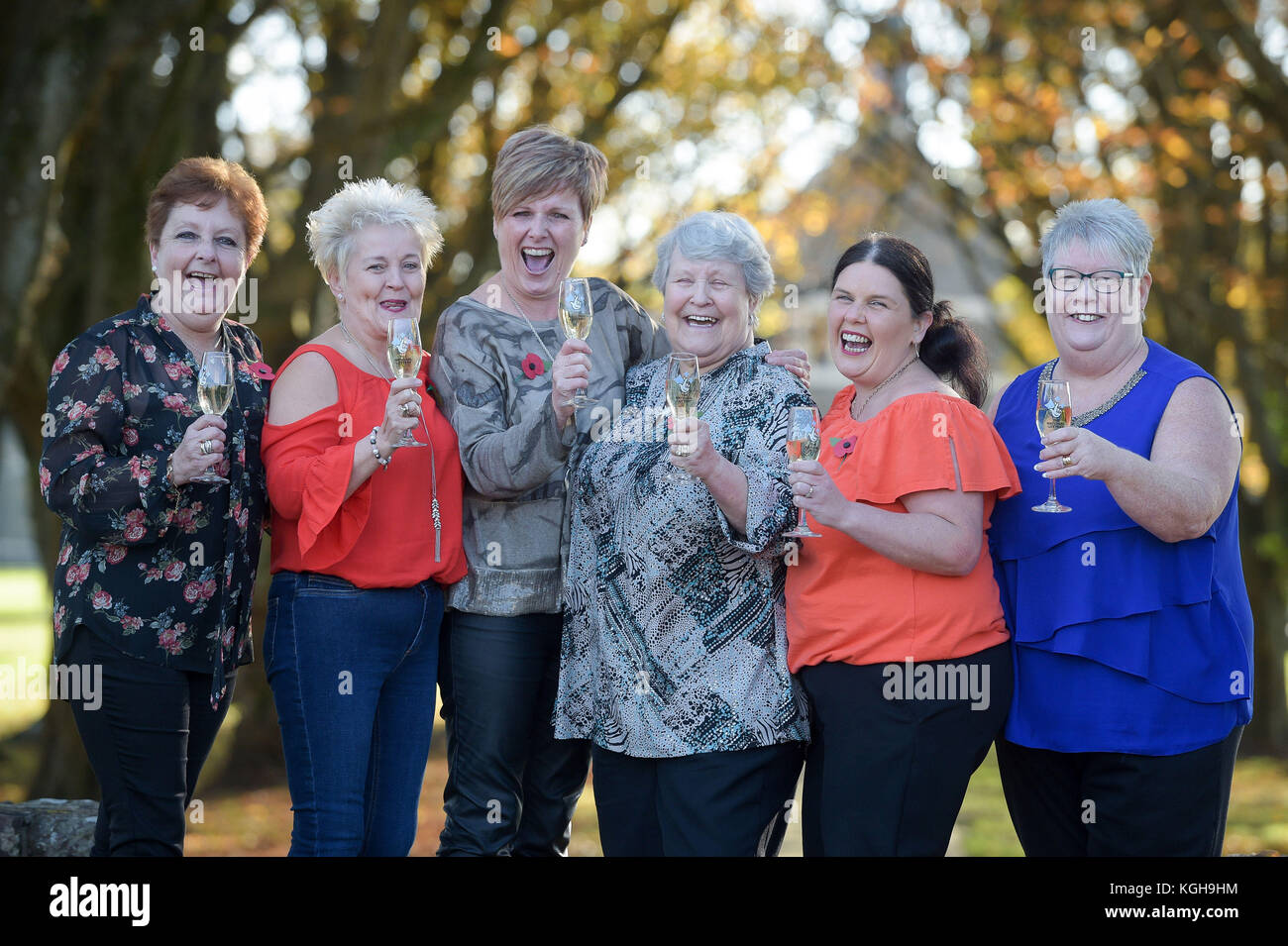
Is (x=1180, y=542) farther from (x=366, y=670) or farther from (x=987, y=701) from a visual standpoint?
(x=366, y=670)

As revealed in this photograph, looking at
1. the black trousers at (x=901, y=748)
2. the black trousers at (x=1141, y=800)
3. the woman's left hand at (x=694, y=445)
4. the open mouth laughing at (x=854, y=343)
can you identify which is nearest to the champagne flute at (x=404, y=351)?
the woman's left hand at (x=694, y=445)

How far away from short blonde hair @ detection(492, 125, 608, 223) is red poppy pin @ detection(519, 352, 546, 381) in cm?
49

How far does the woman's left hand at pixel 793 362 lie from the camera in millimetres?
3951

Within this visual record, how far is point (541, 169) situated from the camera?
4.15 metres

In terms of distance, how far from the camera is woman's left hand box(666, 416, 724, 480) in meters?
3.42

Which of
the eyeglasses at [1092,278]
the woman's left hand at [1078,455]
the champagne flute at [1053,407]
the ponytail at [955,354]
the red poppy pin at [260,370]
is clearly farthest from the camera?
the red poppy pin at [260,370]

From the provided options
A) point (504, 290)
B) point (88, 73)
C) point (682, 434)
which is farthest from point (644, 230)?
point (682, 434)

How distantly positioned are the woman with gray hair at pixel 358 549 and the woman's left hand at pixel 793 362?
1074 millimetres

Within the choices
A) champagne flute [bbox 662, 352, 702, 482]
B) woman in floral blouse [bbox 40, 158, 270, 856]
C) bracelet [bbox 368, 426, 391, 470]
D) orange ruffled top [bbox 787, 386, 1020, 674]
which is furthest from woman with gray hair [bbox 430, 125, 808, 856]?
woman in floral blouse [bbox 40, 158, 270, 856]

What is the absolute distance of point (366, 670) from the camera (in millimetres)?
3893

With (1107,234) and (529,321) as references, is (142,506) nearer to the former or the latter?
(529,321)

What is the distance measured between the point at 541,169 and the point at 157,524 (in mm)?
1635

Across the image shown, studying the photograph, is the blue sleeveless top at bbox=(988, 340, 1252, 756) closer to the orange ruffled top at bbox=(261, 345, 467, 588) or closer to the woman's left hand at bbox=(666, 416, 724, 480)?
the woman's left hand at bbox=(666, 416, 724, 480)

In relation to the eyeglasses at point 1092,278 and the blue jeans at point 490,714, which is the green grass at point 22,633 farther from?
the eyeglasses at point 1092,278
